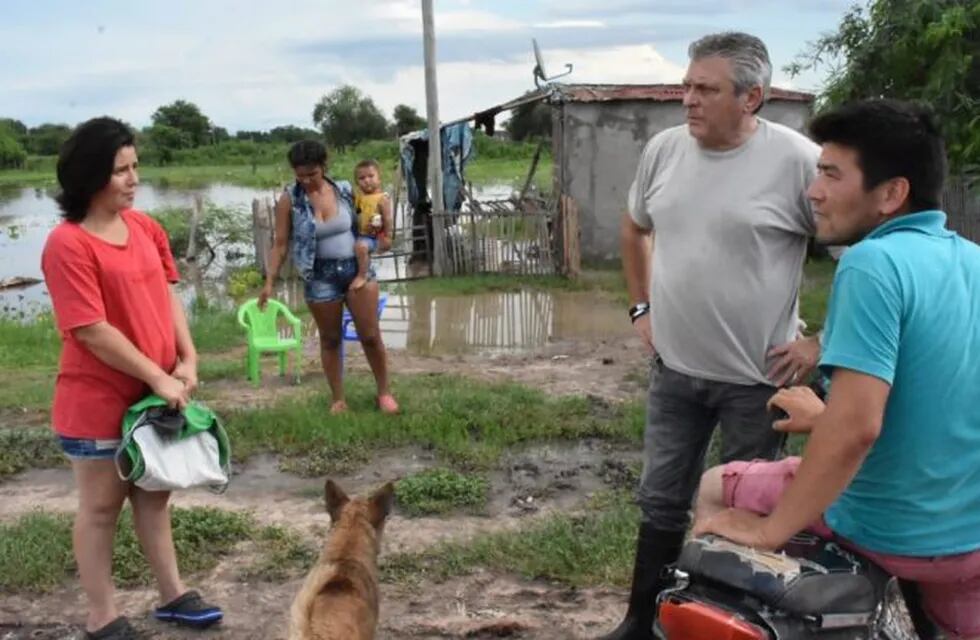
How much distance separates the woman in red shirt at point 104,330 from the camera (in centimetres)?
360

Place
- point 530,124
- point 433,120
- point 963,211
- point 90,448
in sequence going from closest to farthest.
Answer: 1. point 90,448
2. point 963,211
3. point 433,120
4. point 530,124

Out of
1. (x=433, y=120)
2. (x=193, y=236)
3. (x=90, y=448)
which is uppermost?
(x=433, y=120)

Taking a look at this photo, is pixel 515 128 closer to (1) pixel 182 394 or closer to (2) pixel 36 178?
(1) pixel 182 394

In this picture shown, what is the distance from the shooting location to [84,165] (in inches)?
143

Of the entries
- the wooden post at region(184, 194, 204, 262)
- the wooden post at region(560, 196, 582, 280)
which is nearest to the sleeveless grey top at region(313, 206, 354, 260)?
the wooden post at region(560, 196, 582, 280)

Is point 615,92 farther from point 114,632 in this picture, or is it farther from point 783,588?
point 783,588

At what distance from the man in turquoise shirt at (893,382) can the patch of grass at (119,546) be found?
3.07 metres

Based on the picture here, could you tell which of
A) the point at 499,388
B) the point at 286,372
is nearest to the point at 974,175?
the point at 499,388

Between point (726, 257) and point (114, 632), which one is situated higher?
point (726, 257)

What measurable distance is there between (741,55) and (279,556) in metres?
2.94

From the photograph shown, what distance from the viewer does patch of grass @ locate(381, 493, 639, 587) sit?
4512 millimetres

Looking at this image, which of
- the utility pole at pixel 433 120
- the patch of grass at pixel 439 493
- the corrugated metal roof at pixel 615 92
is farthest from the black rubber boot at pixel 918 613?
the corrugated metal roof at pixel 615 92

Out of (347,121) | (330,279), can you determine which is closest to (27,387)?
(330,279)

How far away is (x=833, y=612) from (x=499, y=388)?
5.71m
